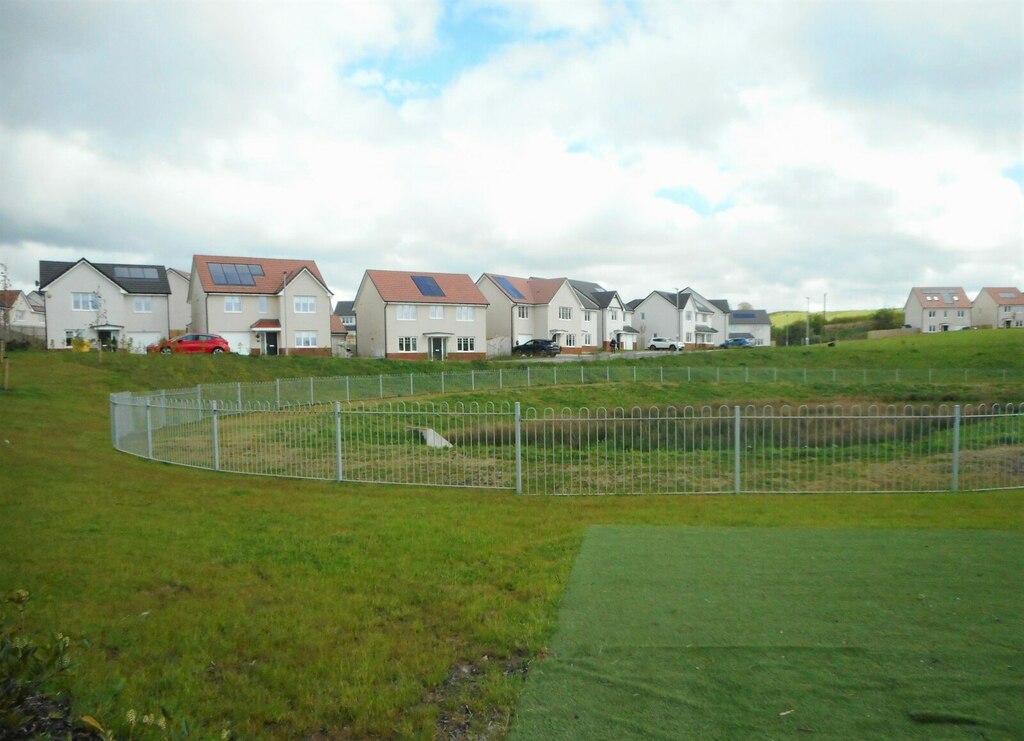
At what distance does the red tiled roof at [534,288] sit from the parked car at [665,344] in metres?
16.7

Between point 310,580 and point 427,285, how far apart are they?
52.9 meters

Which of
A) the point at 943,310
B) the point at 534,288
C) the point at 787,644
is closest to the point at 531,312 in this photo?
the point at 534,288

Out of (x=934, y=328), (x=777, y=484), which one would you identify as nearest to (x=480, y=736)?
(x=777, y=484)

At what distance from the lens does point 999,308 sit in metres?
98.7

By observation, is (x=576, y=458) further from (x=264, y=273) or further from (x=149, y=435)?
(x=264, y=273)

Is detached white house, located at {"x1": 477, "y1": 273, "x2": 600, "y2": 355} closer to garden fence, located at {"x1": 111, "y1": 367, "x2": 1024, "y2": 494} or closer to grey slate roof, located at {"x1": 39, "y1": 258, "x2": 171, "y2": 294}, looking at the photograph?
grey slate roof, located at {"x1": 39, "y1": 258, "x2": 171, "y2": 294}

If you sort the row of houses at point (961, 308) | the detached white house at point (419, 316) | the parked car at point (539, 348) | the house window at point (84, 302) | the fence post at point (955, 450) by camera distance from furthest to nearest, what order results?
1. the row of houses at point (961, 308)
2. the parked car at point (539, 348)
3. the detached white house at point (419, 316)
4. the house window at point (84, 302)
5. the fence post at point (955, 450)

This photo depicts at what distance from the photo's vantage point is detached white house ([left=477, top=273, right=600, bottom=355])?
217 feet

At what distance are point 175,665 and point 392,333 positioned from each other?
51.3 metres

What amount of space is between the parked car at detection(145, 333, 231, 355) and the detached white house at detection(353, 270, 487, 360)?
12.6 m

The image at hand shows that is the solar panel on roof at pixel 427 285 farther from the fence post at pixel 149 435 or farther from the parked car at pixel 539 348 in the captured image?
the fence post at pixel 149 435

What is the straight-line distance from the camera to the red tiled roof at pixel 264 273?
51.8 metres

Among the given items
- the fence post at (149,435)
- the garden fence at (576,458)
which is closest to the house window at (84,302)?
Result: the garden fence at (576,458)

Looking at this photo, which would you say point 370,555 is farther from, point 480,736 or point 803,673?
point 803,673
